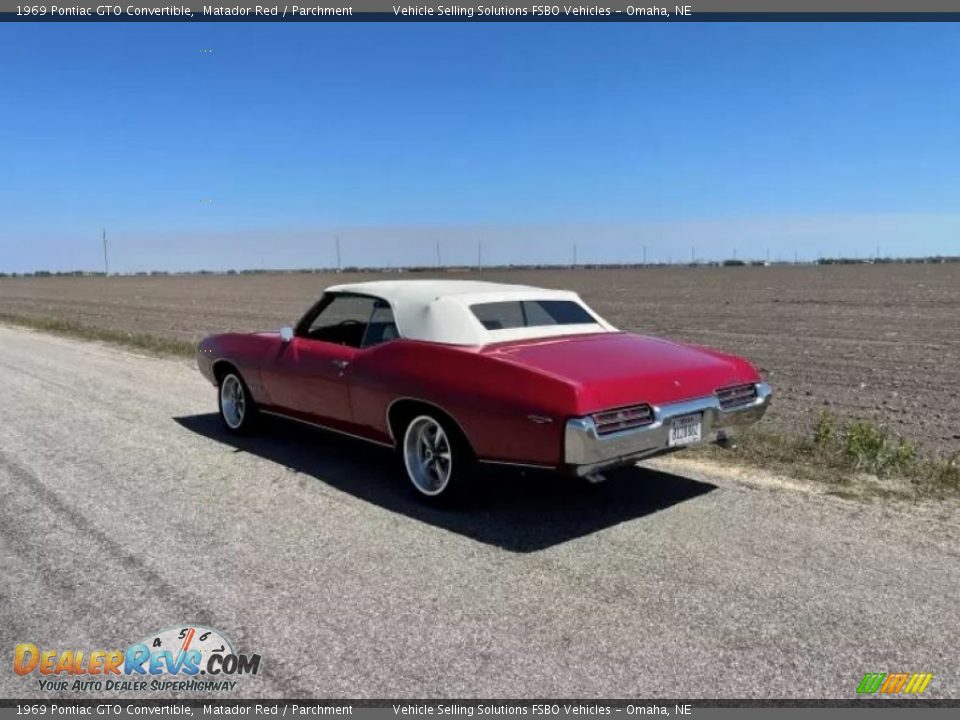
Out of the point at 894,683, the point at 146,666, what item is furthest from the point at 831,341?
the point at 146,666

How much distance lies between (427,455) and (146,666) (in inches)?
87.0

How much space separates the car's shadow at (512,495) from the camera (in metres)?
4.39

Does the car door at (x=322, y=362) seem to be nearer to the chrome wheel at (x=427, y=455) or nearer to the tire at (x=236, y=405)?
the tire at (x=236, y=405)

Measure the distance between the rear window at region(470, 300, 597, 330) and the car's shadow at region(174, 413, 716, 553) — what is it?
3.31 ft

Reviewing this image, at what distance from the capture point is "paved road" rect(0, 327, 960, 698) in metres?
2.93

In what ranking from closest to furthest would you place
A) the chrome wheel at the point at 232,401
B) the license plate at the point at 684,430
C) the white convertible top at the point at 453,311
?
the license plate at the point at 684,430 → the white convertible top at the point at 453,311 → the chrome wheel at the point at 232,401

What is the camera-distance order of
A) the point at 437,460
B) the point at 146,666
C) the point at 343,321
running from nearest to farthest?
the point at 146,666 → the point at 437,460 → the point at 343,321

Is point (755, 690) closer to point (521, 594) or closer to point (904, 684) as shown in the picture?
point (904, 684)

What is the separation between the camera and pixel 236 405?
22.6ft

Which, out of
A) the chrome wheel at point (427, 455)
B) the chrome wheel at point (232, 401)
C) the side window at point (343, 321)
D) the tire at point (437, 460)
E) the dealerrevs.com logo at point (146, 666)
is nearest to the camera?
the dealerrevs.com logo at point (146, 666)

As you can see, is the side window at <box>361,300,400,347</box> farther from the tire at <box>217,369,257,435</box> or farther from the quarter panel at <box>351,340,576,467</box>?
the tire at <box>217,369,257,435</box>

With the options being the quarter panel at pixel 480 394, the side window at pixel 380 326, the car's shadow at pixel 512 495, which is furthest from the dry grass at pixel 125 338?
the quarter panel at pixel 480 394

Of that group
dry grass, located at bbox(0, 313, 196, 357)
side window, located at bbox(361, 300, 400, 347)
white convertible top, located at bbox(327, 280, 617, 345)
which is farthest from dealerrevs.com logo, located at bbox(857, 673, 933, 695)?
dry grass, located at bbox(0, 313, 196, 357)

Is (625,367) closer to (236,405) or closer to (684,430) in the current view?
(684,430)
